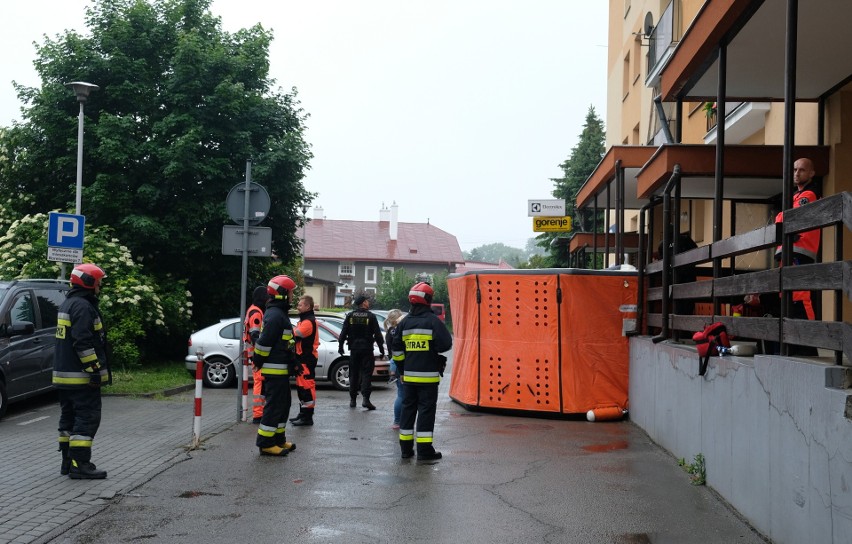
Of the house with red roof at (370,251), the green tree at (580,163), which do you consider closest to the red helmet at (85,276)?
the green tree at (580,163)

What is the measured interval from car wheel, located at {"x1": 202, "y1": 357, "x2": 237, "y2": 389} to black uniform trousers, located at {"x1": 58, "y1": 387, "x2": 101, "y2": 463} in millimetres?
9446

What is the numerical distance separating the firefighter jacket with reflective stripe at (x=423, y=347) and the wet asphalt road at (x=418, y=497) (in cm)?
89

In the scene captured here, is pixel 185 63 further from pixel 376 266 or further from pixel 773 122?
pixel 376 266

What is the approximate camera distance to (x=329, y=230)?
282ft

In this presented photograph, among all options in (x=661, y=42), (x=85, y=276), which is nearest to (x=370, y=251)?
(x=661, y=42)

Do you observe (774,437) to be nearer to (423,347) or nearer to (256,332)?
(423,347)

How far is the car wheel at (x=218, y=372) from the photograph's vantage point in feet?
58.1

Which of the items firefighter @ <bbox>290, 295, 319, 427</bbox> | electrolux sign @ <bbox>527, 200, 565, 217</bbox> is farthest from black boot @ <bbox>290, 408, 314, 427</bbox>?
electrolux sign @ <bbox>527, 200, 565, 217</bbox>

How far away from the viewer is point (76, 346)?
8.09 metres

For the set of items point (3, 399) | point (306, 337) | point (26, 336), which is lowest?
point (3, 399)

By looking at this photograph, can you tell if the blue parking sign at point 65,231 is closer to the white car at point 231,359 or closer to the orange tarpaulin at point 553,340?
the white car at point 231,359

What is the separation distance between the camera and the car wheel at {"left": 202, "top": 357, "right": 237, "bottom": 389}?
17.7 metres

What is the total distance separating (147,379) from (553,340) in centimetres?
816

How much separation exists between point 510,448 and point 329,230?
76614 mm
